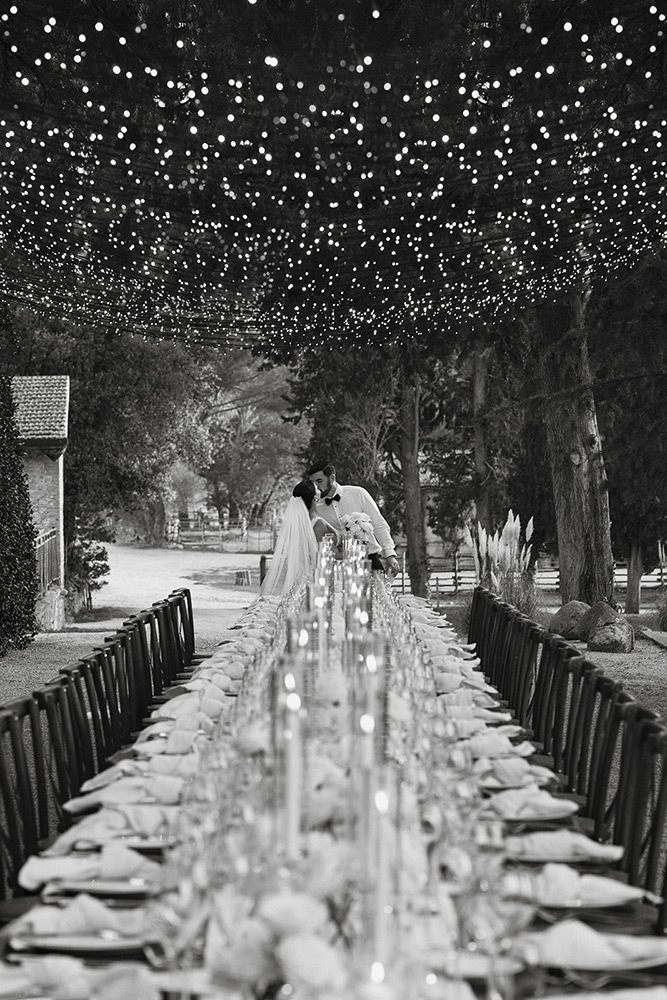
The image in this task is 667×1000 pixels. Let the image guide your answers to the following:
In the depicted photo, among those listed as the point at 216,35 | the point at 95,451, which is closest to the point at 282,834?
the point at 216,35

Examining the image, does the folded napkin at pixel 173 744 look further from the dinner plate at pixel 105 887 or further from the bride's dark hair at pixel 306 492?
the bride's dark hair at pixel 306 492

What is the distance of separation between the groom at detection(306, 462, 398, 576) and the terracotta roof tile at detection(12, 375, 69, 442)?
7.43 m

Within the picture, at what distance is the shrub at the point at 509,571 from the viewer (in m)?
13.8

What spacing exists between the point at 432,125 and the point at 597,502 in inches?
325

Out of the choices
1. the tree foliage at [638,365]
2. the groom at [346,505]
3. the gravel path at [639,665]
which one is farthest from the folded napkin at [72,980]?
the tree foliage at [638,365]

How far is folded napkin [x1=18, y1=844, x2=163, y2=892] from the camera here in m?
2.73

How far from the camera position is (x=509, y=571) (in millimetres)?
14047

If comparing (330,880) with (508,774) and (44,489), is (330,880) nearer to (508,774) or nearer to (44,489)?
(508,774)

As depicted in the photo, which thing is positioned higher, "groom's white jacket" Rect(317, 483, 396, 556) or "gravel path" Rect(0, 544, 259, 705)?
"groom's white jacket" Rect(317, 483, 396, 556)

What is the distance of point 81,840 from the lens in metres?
2.98

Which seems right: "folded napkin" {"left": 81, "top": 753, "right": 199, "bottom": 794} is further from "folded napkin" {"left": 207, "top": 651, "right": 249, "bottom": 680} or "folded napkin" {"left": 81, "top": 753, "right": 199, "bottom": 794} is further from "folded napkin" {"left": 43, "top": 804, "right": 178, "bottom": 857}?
"folded napkin" {"left": 207, "top": 651, "right": 249, "bottom": 680}

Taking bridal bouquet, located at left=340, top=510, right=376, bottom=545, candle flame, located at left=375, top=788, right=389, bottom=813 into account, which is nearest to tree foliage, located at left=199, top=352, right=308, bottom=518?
bridal bouquet, located at left=340, top=510, right=376, bottom=545

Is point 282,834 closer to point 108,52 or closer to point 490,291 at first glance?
point 108,52

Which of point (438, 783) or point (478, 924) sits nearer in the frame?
point (478, 924)
